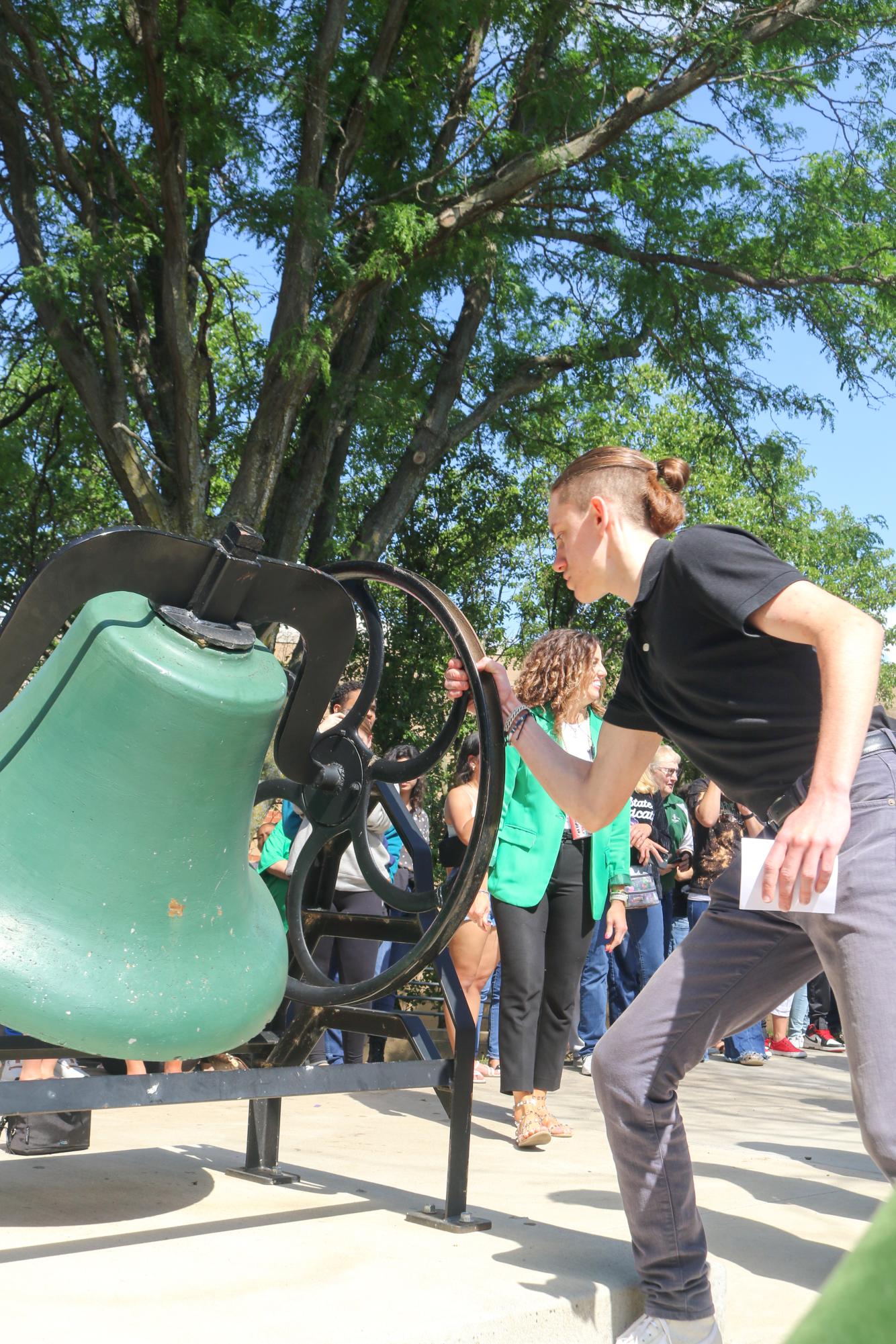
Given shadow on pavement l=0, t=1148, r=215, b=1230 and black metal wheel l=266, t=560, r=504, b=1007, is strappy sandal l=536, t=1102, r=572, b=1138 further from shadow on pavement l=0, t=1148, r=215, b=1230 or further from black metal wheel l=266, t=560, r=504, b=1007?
black metal wheel l=266, t=560, r=504, b=1007

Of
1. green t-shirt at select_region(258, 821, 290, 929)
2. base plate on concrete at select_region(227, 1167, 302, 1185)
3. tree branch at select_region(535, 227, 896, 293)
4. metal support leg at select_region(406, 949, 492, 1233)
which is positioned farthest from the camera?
tree branch at select_region(535, 227, 896, 293)

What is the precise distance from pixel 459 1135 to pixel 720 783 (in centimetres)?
129

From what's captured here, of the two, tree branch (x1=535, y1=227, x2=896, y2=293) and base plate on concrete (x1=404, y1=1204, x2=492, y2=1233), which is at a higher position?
tree branch (x1=535, y1=227, x2=896, y2=293)

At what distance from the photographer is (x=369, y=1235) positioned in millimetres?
3088

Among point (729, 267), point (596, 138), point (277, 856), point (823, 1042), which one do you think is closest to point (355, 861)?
point (277, 856)

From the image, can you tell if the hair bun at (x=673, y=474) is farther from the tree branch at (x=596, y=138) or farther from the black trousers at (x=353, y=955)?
the tree branch at (x=596, y=138)

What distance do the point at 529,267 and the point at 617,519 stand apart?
1012 centimetres

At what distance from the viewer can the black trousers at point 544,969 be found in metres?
4.87

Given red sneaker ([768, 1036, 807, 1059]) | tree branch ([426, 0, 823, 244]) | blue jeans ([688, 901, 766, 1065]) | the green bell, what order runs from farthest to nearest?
tree branch ([426, 0, 823, 244]) < red sneaker ([768, 1036, 807, 1059]) < blue jeans ([688, 901, 766, 1065]) < the green bell

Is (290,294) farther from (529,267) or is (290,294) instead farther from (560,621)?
(560,621)

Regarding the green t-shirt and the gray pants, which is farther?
the green t-shirt

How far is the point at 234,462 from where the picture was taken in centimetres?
1227

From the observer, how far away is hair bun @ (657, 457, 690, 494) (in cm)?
281

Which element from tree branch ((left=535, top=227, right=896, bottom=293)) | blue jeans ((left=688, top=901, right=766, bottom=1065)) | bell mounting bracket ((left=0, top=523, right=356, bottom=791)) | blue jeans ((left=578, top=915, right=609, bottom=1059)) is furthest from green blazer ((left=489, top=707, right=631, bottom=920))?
tree branch ((left=535, top=227, right=896, bottom=293))
